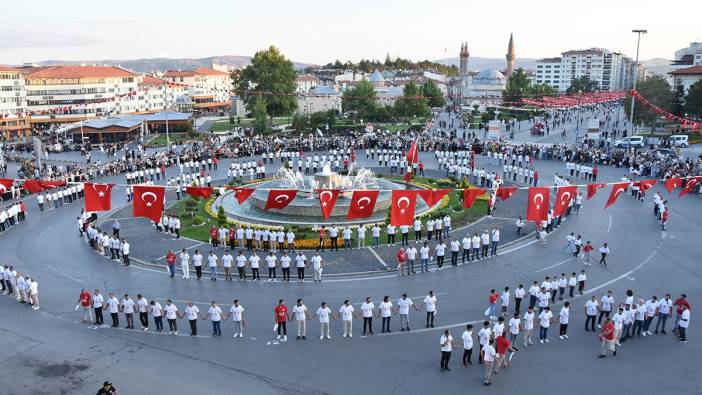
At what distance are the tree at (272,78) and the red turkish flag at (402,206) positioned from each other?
5772cm

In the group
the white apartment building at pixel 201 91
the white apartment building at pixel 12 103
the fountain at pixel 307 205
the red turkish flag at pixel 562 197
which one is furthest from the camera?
the white apartment building at pixel 201 91

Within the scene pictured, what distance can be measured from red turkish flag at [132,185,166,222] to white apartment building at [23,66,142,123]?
63.4 meters

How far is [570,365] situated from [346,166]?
1126 inches

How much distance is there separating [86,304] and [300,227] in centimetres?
1013

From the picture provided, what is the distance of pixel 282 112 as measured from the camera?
77562 mm

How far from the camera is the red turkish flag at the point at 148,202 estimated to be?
18781 millimetres

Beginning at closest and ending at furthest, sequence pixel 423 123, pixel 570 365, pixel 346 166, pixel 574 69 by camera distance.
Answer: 1. pixel 570 365
2. pixel 346 166
3. pixel 423 123
4. pixel 574 69

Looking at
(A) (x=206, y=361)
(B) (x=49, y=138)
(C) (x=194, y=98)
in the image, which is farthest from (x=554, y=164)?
(C) (x=194, y=98)

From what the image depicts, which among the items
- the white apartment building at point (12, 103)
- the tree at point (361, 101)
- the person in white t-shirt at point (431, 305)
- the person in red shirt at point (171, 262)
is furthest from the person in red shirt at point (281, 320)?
the white apartment building at point (12, 103)

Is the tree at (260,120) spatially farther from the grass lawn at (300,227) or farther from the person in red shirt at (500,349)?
the person in red shirt at (500,349)

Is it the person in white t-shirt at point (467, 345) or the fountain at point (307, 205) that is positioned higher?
the fountain at point (307, 205)

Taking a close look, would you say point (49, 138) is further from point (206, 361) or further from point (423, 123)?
point (206, 361)

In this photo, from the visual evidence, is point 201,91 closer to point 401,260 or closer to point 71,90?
point 71,90

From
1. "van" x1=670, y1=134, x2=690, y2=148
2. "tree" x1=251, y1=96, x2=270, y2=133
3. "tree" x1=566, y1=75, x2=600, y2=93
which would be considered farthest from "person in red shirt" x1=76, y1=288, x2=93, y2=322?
"tree" x1=566, y1=75, x2=600, y2=93
